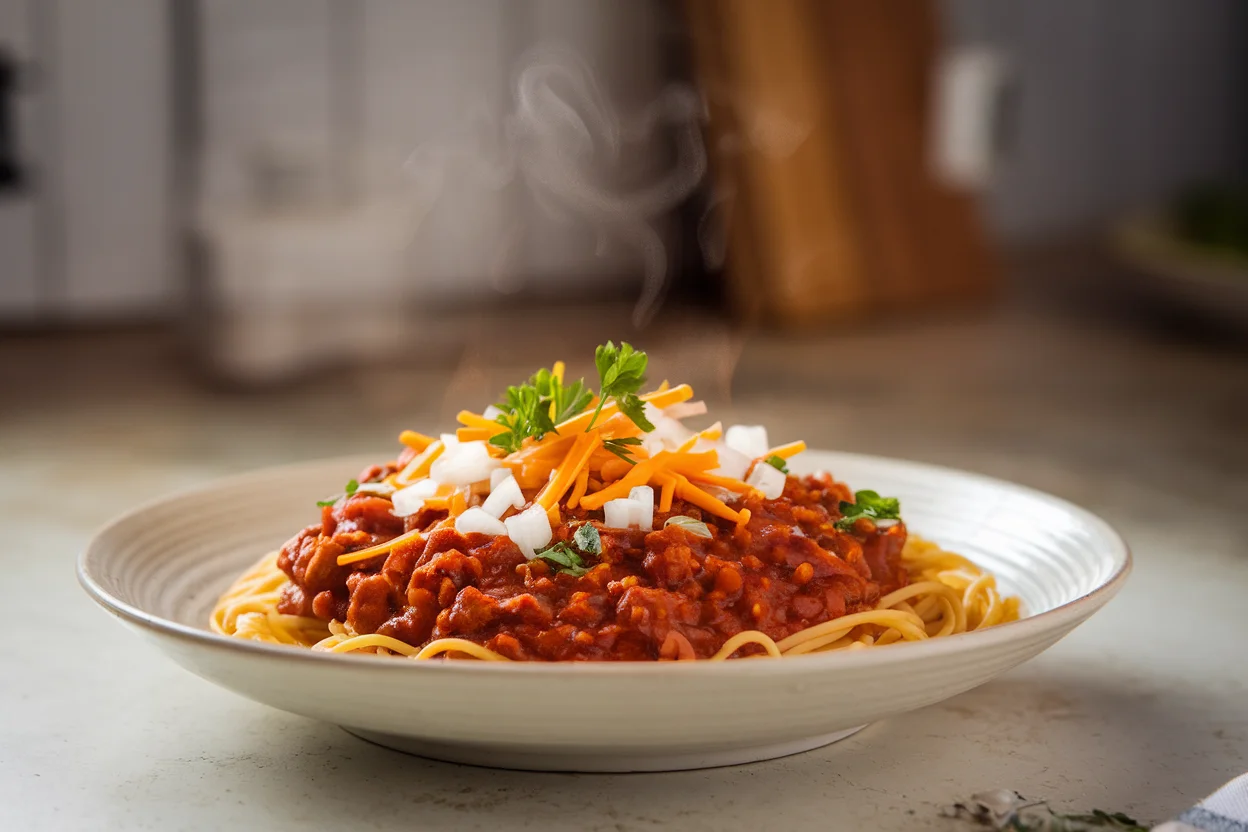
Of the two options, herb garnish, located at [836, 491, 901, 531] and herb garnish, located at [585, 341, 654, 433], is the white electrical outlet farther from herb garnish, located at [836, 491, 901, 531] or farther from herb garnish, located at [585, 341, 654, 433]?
herb garnish, located at [585, 341, 654, 433]

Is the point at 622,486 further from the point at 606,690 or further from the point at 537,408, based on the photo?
the point at 606,690

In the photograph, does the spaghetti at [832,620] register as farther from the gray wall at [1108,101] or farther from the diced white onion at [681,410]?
the gray wall at [1108,101]

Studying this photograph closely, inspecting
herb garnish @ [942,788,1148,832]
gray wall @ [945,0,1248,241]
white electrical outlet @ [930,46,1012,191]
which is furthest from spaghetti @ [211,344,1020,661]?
gray wall @ [945,0,1248,241]

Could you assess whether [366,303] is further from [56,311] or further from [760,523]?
[760,523]

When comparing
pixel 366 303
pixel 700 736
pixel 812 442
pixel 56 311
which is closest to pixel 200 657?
pixel 700 736

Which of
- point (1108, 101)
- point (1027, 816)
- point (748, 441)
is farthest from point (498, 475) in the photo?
point (1108, 101)

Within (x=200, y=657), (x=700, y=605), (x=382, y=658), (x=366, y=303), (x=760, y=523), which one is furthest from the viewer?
(x=366, y=303)
